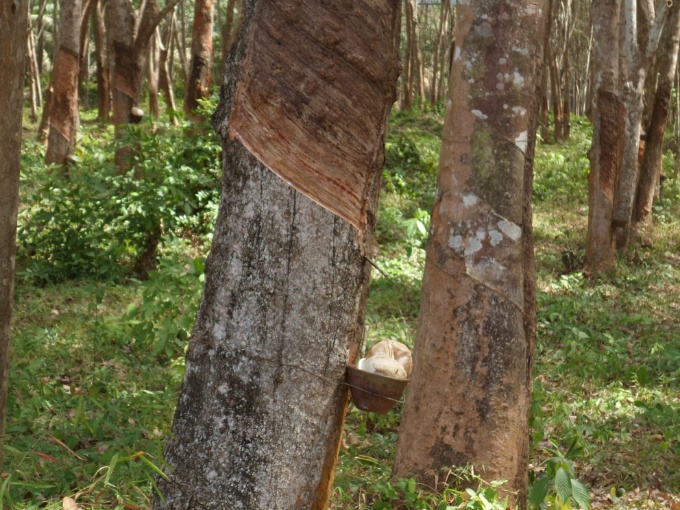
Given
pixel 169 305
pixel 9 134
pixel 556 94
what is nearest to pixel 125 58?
pixel 169 305

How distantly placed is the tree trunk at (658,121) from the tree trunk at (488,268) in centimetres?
843

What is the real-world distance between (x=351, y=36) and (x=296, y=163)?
14.4 inches

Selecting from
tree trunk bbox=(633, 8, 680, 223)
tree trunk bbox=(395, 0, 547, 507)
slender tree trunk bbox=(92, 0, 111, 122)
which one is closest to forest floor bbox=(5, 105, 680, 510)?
tree trunk bbox=(395, 0, 547, 507)

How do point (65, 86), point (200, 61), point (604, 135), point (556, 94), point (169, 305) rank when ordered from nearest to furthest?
1. point (169, 305)
2. point (604, 135)
3. point (65, 86)
4. point (200, 61)
5. point (556, 94)

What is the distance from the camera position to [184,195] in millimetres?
7770

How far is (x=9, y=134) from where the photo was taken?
2.21 meters

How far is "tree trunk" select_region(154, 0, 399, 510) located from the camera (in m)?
2.01

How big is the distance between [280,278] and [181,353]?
3.95m

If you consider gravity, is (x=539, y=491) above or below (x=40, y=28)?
below

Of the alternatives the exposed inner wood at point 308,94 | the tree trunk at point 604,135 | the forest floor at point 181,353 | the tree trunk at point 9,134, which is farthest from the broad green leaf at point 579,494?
the tree trunk at point 604,135

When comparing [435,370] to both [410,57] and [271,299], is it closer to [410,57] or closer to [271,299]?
[271,299]

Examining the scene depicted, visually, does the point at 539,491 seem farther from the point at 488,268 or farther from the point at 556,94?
the point at 556,94

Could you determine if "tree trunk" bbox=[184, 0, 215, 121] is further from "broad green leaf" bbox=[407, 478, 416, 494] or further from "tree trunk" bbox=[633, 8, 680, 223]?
"broad green leaf" bbox=[407, 478, 416, 494]

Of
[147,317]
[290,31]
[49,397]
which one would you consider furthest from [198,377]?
[147,317]
